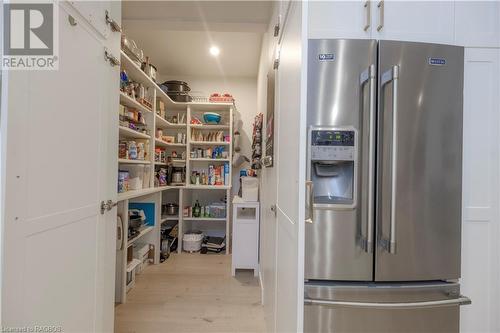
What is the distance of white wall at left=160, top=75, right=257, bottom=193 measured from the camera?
3785 mm

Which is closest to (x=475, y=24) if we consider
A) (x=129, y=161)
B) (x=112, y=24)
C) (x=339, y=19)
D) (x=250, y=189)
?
(x=339, y=19)

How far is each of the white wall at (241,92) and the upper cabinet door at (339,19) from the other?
8.17 feet

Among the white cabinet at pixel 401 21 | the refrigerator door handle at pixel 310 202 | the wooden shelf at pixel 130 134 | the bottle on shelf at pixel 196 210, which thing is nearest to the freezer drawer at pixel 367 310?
the refrigerator door handle at pixel 310 202

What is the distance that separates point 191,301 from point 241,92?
297 centimetres

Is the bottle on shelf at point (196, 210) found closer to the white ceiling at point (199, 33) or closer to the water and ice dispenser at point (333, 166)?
the white ceiling at point (199, 33)

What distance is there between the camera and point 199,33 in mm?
2623

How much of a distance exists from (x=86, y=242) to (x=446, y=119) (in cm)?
189

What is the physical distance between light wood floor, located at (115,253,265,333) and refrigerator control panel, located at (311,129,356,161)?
1427 millimetres

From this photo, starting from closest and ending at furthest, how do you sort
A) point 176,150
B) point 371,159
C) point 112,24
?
1. point 371,159
2. point 112,24
3. point 176,150

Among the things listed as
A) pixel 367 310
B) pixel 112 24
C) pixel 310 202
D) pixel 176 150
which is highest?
pixel 112 24

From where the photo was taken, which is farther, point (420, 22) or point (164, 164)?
point (164, 164)

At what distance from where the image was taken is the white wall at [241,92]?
12.4 ft

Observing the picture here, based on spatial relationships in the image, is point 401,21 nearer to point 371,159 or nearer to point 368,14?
point 368,14

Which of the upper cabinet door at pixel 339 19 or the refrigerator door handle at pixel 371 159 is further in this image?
the upper cabinet door at pixel 339 19
